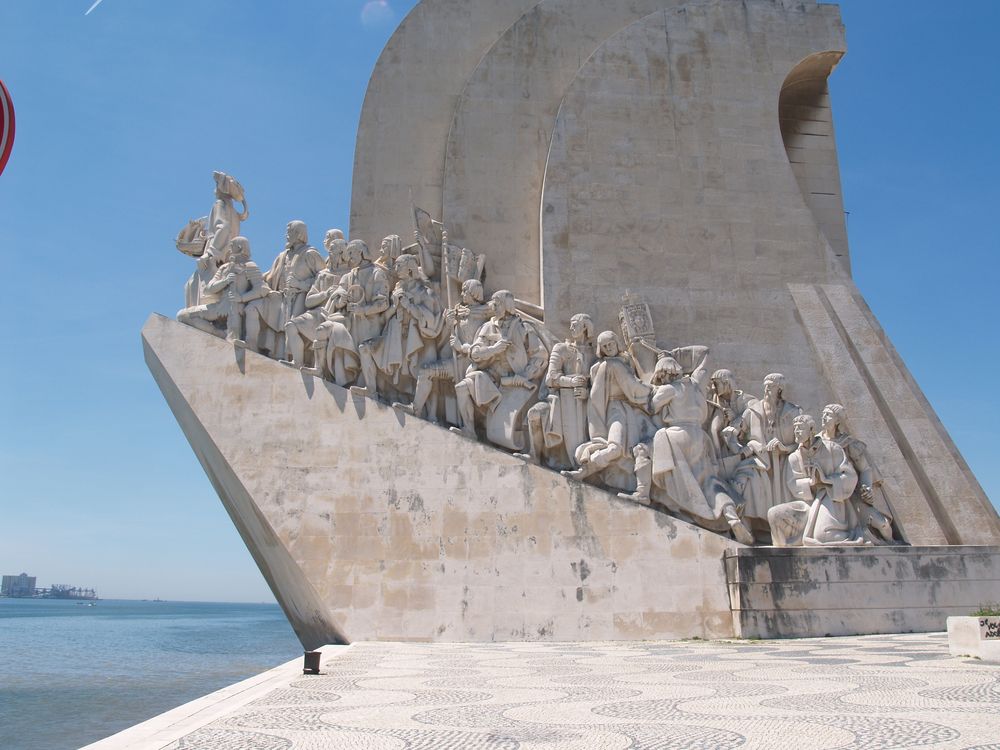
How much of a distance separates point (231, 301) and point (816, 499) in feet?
21.1

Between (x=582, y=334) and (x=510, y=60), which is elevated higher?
(x=510, y=60)

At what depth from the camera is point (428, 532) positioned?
27.2 ft

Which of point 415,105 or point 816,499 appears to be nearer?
point 816,499

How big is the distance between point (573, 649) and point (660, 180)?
5997 millimetres

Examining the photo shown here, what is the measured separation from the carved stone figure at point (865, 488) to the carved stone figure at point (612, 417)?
1.82 meters

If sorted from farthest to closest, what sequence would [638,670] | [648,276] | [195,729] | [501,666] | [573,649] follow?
[648,276] → [573,649] → [501,666] → [638,670] → [195,729]

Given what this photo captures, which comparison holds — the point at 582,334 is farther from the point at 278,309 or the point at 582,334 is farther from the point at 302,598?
the point at 302,598

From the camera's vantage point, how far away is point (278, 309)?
373 inches

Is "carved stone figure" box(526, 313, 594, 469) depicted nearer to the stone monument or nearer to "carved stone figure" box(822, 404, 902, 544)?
the stone monument

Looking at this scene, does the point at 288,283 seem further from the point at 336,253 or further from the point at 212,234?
the point at 212,234

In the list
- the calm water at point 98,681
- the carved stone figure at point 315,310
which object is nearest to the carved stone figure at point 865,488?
the carved stone figure at point 315,310

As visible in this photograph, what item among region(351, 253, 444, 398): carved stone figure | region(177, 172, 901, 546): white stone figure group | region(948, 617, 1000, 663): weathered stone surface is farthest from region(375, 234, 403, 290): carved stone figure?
region(948, 617, 1000, 663): weathered stone surface

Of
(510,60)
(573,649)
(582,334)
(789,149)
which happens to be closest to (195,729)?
(573,649)

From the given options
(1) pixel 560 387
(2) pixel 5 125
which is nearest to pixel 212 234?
(1) pixel 560 387
